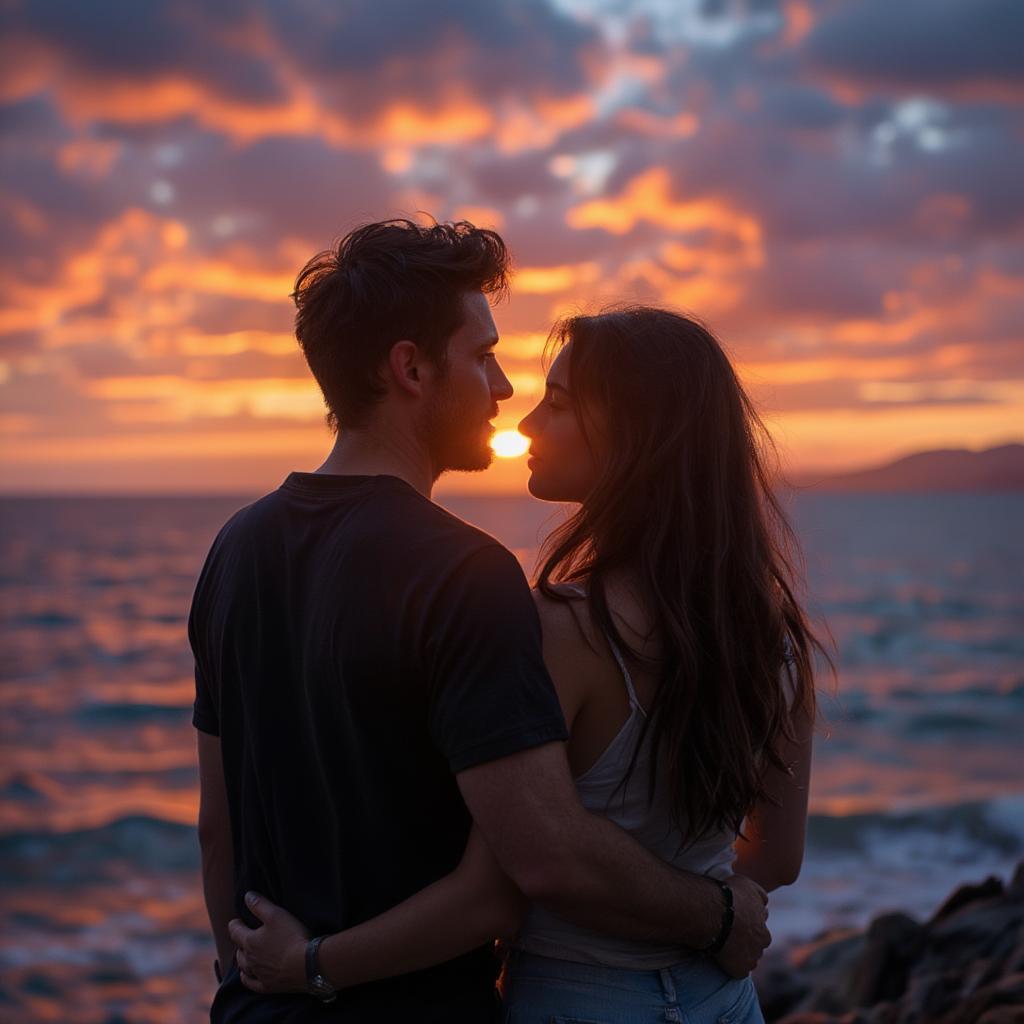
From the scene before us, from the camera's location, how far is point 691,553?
2342 millimetres

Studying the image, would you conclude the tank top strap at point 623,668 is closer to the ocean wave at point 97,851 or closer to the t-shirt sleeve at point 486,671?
the t-shirt sleeve at point 486,671

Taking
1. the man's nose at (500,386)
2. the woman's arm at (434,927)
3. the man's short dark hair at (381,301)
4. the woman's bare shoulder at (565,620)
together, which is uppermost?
the man's short dark hair at (381,301)

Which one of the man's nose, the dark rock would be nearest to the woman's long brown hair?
the man's nose

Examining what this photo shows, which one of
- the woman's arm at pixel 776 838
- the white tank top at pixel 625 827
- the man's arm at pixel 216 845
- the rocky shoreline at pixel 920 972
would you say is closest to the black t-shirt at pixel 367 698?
the white tank top at pixel 625 827

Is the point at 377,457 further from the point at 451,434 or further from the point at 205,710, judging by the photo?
the point at 205,710

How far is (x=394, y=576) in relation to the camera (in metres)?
2.07

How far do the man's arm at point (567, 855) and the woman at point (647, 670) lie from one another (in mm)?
90

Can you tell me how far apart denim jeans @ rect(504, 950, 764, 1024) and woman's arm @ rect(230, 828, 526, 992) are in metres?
0.24

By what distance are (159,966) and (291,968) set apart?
8.12m

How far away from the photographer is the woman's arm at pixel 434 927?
206 cm

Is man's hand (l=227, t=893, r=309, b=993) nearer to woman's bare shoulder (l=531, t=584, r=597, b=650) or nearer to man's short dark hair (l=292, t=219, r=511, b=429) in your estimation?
woman's bare shoulder (l=531, t=584, r=597, b=650)

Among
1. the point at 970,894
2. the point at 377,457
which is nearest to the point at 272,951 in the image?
the point at 377,457

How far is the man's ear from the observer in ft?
7.73

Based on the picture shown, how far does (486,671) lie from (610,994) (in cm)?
78
